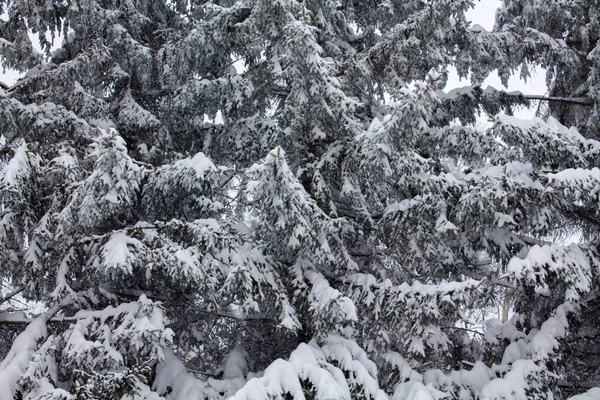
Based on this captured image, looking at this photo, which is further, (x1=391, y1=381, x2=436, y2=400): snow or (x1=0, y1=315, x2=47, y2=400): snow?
(x1=391, y1=381, x2=436, y2=400): snow

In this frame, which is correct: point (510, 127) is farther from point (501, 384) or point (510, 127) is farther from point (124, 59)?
point (124, 59)

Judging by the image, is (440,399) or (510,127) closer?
(440,399)

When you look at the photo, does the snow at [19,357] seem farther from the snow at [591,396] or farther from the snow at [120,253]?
the snow at [591,396]

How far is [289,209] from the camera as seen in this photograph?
441cm

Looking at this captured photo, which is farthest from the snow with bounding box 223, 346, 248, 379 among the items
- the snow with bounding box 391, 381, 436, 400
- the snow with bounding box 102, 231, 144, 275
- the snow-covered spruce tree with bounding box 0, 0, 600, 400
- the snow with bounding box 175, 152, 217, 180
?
the snow with bounding box 175, 152, 217, 180

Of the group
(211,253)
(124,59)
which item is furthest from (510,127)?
(124,59)

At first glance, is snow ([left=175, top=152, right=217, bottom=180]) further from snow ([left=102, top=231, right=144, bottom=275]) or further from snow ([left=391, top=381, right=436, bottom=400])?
snow ([left=391, top=381, right=436, bottom=400])

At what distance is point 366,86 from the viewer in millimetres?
7301

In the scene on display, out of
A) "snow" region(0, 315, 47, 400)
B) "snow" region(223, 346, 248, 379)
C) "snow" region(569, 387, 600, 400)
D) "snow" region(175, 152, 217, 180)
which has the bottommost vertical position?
"snow" region(569, 387, 600, 400)

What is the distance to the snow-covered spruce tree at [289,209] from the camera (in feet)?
14.4

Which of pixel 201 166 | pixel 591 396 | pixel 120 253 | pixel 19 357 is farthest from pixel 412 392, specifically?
pixel 19 357

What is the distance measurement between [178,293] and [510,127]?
3.94m

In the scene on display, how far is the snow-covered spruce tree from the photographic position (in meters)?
4.40

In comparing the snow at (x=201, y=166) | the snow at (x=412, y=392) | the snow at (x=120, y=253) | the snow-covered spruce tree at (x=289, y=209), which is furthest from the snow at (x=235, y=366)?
the snow at (x=201, y=166)
